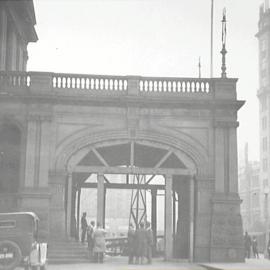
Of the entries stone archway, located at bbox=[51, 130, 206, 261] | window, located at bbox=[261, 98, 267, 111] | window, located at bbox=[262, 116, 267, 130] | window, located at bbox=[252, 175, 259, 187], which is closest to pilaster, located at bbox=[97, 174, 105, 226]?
stone archway, located at bbox=[51, 130, 206, 261]

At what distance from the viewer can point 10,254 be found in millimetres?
16547

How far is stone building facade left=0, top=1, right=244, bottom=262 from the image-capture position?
77.0ft

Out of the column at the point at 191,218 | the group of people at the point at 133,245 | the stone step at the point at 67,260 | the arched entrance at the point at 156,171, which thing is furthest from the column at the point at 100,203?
the column at the point at 191,218

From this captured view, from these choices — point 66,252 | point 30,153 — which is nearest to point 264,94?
point 30,153

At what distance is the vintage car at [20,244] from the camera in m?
16.1

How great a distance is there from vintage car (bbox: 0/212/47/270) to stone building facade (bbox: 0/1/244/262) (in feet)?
18.8

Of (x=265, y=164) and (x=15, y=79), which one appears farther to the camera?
(x=265, y=164)

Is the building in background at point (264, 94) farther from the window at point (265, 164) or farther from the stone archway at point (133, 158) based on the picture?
the stone archway at point (133, 158)

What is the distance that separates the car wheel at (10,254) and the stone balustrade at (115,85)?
896 centimetres

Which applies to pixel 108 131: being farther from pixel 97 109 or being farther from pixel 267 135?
pixel 267 135

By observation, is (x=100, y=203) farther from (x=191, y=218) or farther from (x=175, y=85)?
(x=175, y=85)

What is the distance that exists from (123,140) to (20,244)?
27.5 ft

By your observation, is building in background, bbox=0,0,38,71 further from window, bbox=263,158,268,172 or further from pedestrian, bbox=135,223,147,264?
window, bbox=263,158,268,172

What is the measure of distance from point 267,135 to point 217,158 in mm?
74700
